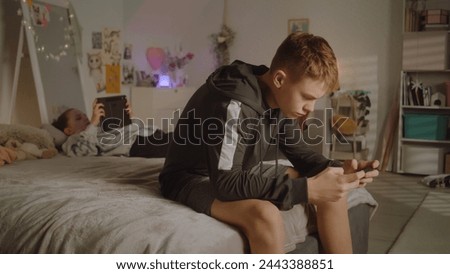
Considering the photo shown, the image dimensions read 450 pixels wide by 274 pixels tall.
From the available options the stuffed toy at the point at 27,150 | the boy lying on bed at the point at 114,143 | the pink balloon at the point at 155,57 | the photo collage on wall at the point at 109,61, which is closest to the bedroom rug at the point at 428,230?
the boy lying on bed at the point at 114,143

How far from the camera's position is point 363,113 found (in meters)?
3.83

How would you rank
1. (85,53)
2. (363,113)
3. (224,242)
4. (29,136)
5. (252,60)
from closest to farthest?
(224,242)
(29,136)
(85,53)
(363,113)
(252,60)

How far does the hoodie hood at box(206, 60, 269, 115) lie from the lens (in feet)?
3.61

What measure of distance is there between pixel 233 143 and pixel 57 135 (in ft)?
5.06

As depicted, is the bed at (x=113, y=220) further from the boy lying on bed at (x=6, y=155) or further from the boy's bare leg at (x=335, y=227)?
the boy lying on bed at (x=6, y=155)

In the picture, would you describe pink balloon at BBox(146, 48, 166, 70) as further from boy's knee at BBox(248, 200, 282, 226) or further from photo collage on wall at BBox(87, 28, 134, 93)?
boy's knee at BBox(248, 200, 282, 226)

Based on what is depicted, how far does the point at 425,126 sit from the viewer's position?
351 centimetres

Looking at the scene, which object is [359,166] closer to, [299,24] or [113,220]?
[113,220]

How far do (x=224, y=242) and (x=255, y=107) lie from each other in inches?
13.5

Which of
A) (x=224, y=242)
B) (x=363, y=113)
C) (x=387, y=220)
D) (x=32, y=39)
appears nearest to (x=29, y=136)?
(x=32, y=39)

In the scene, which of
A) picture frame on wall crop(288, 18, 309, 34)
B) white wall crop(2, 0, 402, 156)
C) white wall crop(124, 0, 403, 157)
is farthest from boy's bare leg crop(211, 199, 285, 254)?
picture frame on wall crop(288, 18, 309, 34)

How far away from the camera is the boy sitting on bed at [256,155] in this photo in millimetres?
1040

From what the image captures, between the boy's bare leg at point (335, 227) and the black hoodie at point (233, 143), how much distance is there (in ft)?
0.49
